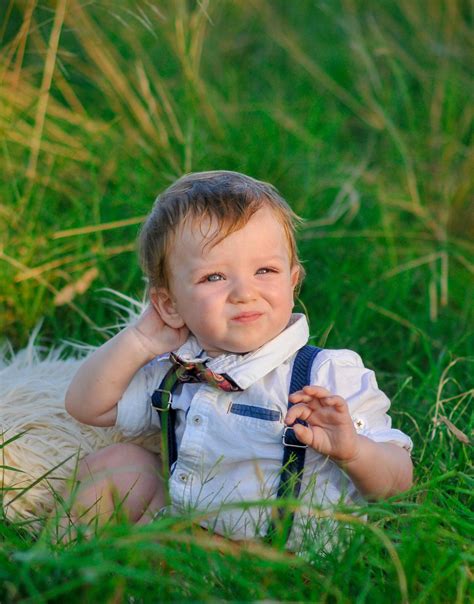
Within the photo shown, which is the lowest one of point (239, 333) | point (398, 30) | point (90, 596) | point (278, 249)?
point (90, 596)

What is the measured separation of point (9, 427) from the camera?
2127 millimetres

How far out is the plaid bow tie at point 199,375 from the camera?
1888 mm

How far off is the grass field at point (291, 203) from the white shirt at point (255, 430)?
0.15 metres

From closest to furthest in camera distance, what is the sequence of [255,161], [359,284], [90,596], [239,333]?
1. [90,596]
2. [239,333]
3. [359,284]
4. [255,161]

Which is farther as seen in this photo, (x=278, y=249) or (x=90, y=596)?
(x=278, y=249)

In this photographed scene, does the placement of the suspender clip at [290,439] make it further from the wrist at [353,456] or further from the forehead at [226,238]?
the forehead at [226,238]

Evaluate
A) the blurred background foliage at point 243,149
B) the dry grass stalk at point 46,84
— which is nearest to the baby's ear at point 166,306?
the blurred background foliage at point 243,149

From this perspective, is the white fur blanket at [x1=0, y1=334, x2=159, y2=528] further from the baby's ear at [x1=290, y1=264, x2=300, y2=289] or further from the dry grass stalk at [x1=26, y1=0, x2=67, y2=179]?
the dry grass stalk at [x1=26, y1=0, x2=67, y2=179]

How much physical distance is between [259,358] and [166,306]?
28 cm

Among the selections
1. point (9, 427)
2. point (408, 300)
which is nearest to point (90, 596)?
point (9, 427)

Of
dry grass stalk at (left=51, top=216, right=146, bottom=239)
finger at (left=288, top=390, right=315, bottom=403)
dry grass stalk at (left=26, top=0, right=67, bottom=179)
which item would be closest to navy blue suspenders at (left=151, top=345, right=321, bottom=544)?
finger at (left=288, top=390, right=315, bottom=403)

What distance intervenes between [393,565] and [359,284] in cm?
149

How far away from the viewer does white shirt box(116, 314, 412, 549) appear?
6.07 ft

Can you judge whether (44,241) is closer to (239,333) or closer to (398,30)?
(239,333)
